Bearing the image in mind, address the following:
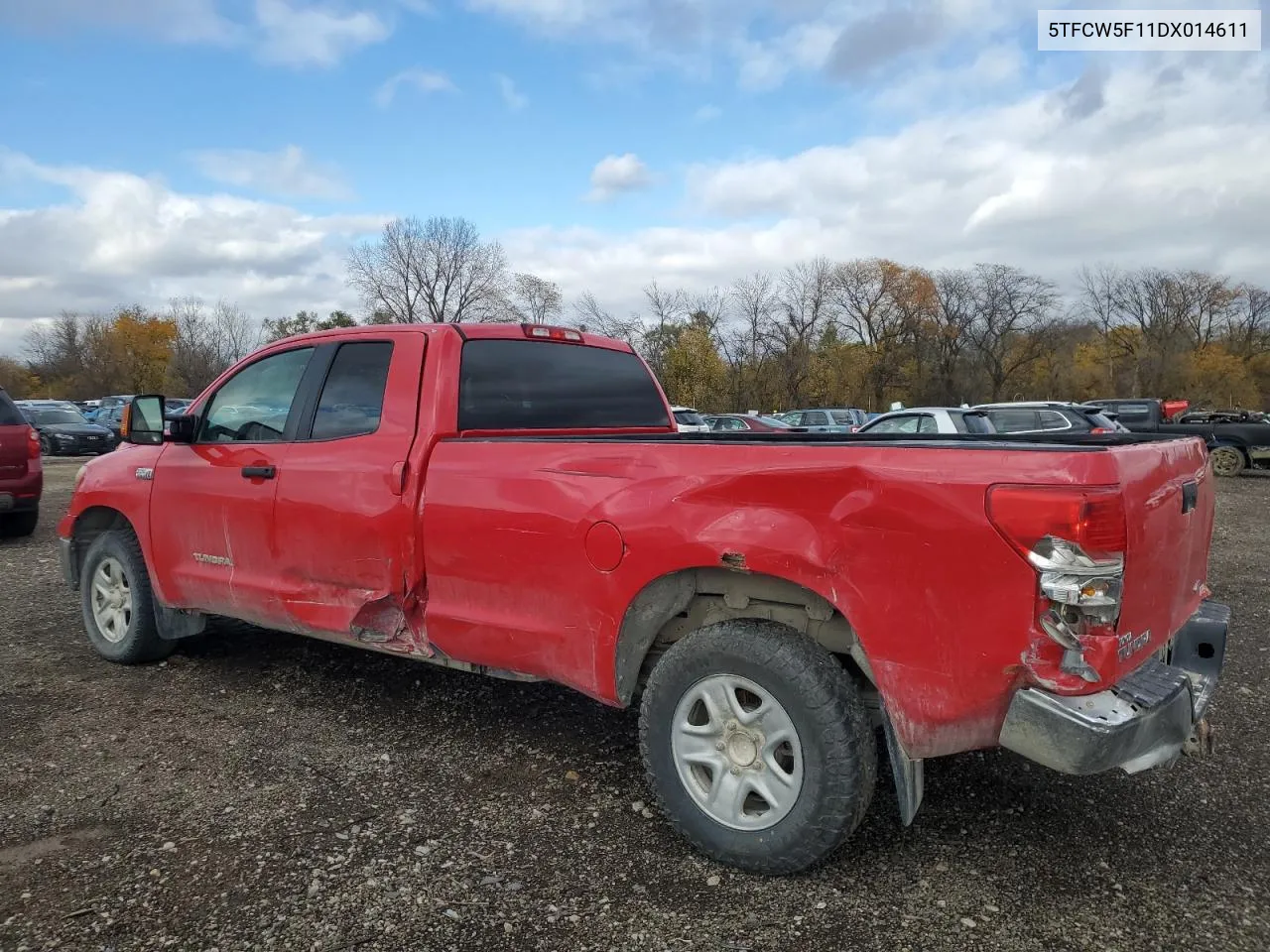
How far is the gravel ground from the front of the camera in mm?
2596

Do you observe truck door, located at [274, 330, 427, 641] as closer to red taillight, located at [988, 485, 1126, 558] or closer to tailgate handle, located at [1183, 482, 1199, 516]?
red taillight, located at [988, 485, 1126, 558]

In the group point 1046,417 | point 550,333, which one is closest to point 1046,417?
point 1046,417

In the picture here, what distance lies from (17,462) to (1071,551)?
10625 millimetres

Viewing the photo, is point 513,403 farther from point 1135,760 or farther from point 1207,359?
point 1207,359

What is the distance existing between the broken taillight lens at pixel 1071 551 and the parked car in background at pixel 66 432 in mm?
28551

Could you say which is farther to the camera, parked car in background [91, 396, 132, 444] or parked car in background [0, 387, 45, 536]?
parked car in background [91, 396, 132, 444]

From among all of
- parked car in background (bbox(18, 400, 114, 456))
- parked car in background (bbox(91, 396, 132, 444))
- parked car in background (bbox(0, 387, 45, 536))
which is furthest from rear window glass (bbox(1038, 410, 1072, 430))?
parked car in background (bbox(91, 396, 132, 444))

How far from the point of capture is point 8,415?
946 centimetres

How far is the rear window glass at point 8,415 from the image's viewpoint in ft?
30.8

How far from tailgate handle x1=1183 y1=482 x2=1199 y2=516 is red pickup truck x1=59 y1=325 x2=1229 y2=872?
38mm

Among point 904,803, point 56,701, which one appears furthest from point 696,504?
point 56,701

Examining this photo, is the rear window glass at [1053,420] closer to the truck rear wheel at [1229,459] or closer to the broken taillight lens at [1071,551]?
the truck rear wheel at [1229,459]

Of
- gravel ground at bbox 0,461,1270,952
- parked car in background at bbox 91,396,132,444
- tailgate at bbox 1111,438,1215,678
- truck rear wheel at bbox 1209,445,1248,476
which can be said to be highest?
parked car in background at bbox 91,396,132,444

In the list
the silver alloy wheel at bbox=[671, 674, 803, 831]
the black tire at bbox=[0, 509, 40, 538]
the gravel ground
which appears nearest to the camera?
the gravel ground
